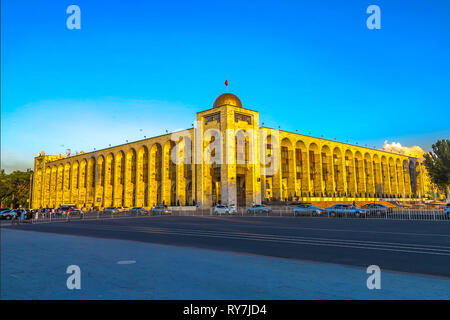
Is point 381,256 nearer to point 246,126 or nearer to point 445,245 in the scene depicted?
point 445,245

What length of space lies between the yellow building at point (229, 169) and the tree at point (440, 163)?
1053 cm

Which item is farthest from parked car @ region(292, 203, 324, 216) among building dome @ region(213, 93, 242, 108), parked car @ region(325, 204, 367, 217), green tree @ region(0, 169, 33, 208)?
green tree @ region(0, 169, 33, 208)

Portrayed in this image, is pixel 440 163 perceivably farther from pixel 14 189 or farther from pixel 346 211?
pixel 14 189

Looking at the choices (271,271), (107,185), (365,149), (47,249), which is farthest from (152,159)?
(271,271)

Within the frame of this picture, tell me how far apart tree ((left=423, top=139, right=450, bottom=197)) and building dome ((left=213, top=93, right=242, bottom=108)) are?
123ft

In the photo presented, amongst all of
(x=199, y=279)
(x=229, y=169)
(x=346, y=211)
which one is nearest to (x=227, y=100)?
(x=229, y=169)

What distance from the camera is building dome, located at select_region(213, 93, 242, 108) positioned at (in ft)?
204

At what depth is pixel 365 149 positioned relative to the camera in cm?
8469

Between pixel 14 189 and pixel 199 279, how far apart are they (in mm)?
111222

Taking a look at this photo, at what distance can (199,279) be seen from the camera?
20.8 ft

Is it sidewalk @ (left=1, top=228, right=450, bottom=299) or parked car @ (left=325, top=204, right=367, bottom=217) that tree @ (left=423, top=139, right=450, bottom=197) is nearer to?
parked car @ (left=325, top=204, right=367, bottom=217)

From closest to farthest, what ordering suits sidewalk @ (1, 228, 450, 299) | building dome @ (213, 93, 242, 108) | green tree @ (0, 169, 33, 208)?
sidewalk @ (1, 228, 450, 299) < building dome @ (213, 93, 242, 108) < green tree @ (0, 169, 33, 208)
